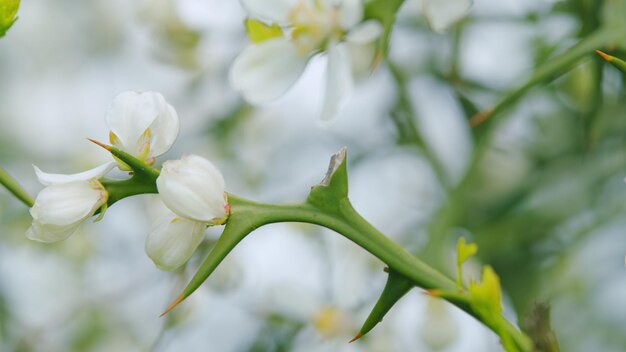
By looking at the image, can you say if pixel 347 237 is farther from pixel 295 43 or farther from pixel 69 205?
pixel 295 43

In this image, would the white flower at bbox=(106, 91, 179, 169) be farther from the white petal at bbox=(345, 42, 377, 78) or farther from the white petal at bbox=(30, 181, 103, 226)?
the white petal at bbox=(345, 42, 377, 78)

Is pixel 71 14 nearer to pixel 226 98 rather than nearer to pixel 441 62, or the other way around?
pixel 226 98

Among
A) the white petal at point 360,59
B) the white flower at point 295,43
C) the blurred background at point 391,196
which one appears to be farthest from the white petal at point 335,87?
the white petal at point 360,59

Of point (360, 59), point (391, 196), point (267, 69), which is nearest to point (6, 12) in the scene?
point (267, 69)

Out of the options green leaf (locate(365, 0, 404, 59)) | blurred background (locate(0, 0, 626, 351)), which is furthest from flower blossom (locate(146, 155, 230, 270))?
blurred background (locate(0, 0, 626, 351))

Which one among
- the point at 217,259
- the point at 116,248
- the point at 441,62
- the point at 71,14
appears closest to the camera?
the point at 217,259

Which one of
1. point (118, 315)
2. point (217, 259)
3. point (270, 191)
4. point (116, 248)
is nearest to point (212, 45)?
point (270, 191)
